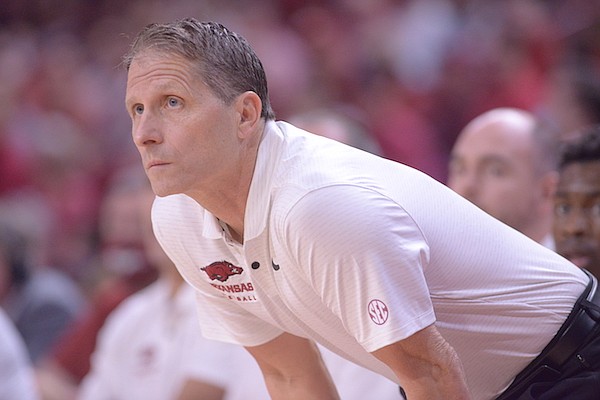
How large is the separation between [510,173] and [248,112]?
191cm

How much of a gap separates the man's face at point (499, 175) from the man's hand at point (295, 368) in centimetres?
139

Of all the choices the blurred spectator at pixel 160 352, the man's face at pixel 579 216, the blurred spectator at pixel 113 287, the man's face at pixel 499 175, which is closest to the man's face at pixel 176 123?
the man's face at pixel 579 216

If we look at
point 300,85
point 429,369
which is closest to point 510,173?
point 429,369

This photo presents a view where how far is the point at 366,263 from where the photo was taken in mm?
2279

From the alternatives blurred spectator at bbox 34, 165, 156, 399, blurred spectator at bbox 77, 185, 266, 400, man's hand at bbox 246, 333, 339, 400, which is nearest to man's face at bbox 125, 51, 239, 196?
man's hand at bbox 246, 333, 339, 400

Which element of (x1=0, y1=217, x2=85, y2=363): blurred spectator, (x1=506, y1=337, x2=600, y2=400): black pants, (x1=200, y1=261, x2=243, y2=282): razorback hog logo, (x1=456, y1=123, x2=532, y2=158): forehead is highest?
(x1=456, y1=123, x2=532, y2=158): forehead

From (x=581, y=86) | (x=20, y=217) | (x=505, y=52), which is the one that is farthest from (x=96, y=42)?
(x=581, y=86)

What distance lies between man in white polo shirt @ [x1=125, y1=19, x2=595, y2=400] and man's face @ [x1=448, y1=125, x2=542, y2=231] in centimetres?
138

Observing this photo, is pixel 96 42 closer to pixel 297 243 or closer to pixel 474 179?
pixel 474 179

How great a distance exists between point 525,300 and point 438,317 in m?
0.22

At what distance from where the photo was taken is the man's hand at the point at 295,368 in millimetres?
2953

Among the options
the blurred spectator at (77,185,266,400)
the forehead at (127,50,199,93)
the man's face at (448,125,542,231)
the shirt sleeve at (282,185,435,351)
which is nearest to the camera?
the shirt sleeve at (282,185,435,351)

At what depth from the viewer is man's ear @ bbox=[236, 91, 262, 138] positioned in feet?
8.21

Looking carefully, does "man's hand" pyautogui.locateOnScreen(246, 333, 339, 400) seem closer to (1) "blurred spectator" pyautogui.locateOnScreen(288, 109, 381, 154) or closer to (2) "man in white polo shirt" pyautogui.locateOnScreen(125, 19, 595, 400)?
(2) "man in white polo shirt" pyautogui.locateOnScreen(125, 19, 595, 400)
